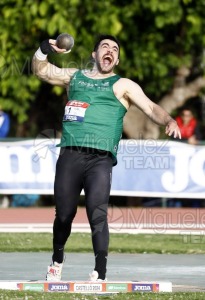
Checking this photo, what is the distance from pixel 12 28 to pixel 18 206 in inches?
145

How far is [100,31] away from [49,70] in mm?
12381

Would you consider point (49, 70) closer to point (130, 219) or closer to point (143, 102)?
point (143, 102)

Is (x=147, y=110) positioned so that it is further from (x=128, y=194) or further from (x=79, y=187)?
(x=128, y=194)

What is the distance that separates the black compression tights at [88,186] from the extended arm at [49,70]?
0.60 meters

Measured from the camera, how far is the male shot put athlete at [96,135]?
8.62 metres

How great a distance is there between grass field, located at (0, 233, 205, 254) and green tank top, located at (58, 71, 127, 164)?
14.5 feet

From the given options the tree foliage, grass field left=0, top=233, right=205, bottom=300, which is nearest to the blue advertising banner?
grass field left=0, top=233, right=205, bottom=300

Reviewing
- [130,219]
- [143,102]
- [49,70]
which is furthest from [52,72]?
[130,219]

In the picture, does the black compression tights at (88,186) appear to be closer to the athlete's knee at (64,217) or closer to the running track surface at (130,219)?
the athlete's knee at (64,217)

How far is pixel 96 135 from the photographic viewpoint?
8625 millimetres

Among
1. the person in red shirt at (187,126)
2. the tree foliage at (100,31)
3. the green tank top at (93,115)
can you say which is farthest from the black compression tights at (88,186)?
the tree foliage at (100,31)

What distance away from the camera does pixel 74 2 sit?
68.3 feet

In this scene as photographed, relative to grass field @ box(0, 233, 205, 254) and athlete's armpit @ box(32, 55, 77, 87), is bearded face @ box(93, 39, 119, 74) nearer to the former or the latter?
athlete's armpit @ box(32, 55, 77, 87)

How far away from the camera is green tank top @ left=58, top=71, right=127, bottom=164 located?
28.3 ft
